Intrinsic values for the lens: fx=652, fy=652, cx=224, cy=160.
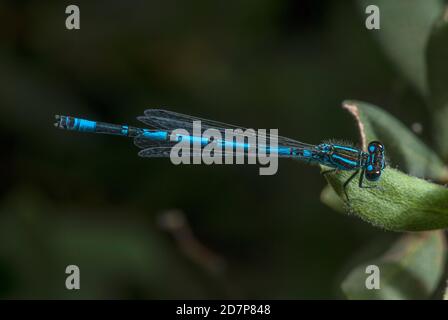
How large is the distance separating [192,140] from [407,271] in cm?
161

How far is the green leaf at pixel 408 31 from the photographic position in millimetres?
4191

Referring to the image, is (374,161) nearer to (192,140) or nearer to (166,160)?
(192,140)

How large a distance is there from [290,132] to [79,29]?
83.0 inches

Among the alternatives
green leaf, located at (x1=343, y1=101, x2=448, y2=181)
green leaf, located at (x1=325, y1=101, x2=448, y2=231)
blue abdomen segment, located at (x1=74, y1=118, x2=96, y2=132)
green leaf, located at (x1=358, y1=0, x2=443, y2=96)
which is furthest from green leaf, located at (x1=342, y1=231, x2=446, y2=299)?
blue abdomen segment, located at (x1=74, y1=118, x2=96, y2=132)

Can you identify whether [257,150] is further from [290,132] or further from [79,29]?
[79,29]

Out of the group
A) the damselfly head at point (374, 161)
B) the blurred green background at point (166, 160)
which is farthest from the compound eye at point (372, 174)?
the blurred green background at point (166, 160)

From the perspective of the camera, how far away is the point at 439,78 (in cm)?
370

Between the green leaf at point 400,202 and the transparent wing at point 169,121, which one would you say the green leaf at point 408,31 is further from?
the green leaf at point 400,202

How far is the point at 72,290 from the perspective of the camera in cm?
484

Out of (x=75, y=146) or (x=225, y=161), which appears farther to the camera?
(x=75, y=146)

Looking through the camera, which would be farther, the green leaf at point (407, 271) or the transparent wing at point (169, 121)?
the transparent wing at point (169, 121)

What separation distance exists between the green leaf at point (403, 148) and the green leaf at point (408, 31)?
2.29ft
